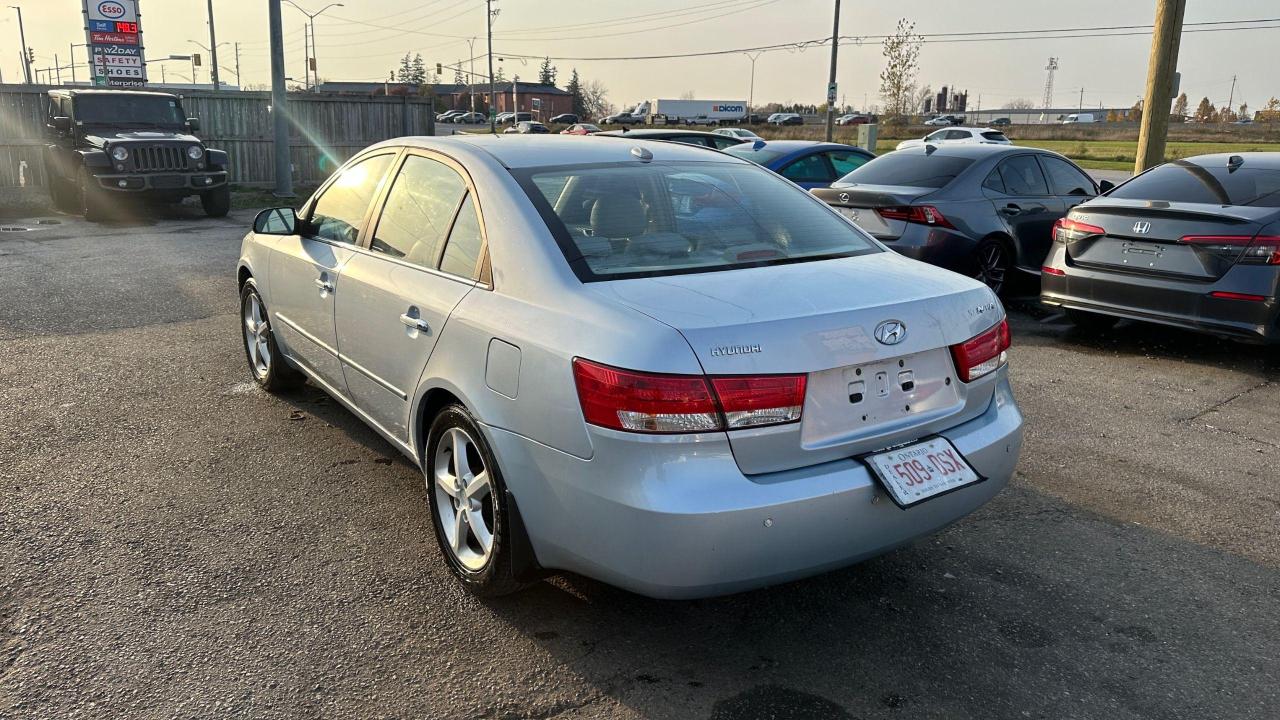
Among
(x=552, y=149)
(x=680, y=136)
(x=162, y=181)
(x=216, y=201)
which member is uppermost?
(x=680, y=136)

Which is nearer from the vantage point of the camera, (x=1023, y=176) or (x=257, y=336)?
(x=257, y=336)

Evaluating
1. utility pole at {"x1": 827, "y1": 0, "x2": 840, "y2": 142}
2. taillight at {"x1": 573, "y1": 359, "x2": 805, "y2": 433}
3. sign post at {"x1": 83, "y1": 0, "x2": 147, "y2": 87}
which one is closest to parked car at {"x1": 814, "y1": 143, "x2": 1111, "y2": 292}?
taillight at {"x1": 573, "y1": 359, "x2": 805, "y2": 433}

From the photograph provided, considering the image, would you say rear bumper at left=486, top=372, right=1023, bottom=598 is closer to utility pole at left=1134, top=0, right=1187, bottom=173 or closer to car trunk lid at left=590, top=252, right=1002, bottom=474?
car trunk lid at left=590, top=252, right=1002, bottom=474

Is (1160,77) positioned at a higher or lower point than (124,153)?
higher

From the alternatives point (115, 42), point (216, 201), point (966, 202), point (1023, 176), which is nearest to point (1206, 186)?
point (966, 202)

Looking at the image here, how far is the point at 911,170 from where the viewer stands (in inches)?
346

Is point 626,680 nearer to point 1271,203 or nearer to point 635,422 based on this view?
point 635,422

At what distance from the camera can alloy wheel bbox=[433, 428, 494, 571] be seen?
321 centimetres

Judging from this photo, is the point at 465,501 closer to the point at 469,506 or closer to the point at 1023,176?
the point at 469,506

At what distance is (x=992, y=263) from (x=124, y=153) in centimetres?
1271

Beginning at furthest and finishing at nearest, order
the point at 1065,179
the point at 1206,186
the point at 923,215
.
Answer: the point at 1065,179
the point at 923,215
the point at 1206,186

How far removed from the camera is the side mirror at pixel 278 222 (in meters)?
4.80

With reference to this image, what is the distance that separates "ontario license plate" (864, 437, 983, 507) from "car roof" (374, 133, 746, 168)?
166 cm

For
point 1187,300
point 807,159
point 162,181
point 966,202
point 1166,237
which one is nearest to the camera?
point 1187,300
